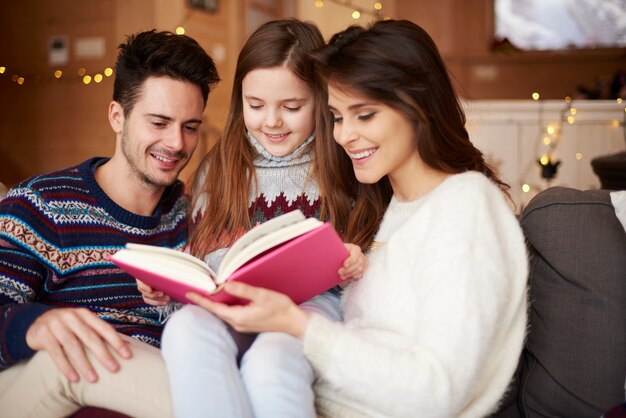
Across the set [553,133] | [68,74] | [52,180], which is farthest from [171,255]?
[68,74]

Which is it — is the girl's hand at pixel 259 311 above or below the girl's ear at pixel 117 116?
below

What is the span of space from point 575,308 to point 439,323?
16.9 inches

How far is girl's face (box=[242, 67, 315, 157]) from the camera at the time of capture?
1.92m

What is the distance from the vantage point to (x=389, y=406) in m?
1.32

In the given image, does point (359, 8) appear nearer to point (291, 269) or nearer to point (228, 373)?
point (291, 269)

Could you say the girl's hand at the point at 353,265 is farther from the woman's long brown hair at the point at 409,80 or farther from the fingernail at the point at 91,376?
the fingernail at the point at 91,376

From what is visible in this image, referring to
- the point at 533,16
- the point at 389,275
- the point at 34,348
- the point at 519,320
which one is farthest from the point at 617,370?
the point at 533,16

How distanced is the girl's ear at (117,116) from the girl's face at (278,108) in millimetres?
379

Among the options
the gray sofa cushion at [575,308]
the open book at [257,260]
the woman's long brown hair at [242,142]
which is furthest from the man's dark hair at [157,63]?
the gray sofa cushion at [575,308]

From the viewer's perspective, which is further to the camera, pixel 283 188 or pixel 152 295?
pixel 283 188

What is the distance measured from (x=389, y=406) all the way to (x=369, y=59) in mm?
741

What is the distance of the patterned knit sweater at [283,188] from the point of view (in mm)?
1996

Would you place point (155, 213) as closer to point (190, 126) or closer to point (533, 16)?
point (190, 126)

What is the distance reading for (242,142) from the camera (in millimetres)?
2078
